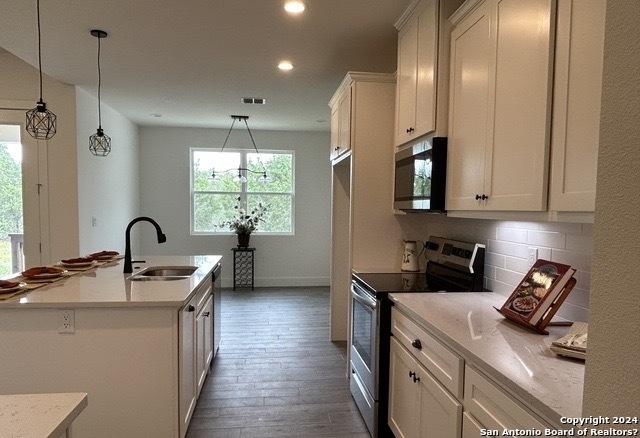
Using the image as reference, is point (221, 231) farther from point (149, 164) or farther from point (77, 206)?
point (77, 206)

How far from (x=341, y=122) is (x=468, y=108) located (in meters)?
1.60

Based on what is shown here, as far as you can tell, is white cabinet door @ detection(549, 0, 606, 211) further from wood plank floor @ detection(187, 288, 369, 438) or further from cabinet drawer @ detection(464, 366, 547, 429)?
wood plank floor @ detection(187, 288, 369, 438)

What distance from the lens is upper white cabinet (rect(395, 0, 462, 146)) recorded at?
2.09m

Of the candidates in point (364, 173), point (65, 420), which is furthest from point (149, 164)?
point (65, 420)

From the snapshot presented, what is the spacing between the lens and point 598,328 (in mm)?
606

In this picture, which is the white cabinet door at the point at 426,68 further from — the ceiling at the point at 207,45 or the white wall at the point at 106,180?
the white wall at the point at 106,180

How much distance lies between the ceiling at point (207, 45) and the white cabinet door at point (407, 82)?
0.16 metres

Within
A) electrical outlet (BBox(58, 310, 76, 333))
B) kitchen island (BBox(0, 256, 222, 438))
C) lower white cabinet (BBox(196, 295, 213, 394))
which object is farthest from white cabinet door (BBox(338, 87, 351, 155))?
electrical outlet (BBox(58, 310, 76, 333))

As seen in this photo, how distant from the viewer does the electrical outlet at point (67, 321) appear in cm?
191

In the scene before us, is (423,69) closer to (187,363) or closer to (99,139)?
(187,363)

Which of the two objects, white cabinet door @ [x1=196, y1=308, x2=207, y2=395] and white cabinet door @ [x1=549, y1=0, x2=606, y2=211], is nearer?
white cabinet door @ [x1=549, y1=0, x2=606, y2=211]

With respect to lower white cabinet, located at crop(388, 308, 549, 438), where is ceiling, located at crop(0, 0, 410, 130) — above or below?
above

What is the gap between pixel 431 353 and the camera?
5.37 feet

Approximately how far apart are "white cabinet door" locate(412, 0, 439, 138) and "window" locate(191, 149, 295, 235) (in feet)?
14.5
